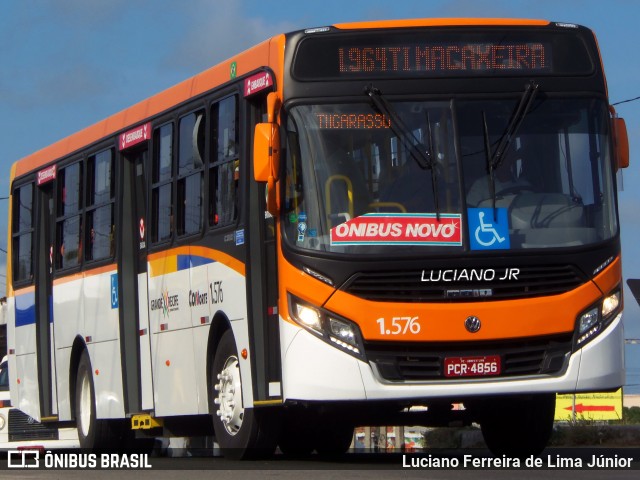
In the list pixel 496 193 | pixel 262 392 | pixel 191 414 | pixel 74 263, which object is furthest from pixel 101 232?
pixel 496 193

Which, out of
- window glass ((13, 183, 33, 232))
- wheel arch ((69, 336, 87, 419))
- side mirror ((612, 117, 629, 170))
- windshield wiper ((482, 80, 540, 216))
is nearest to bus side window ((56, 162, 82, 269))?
wheel arch ((69, 336, 87, 419))

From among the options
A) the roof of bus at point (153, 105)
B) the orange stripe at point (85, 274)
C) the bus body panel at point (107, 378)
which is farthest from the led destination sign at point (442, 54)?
the bus body panel at point (107, 378)

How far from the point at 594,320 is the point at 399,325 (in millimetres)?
1548

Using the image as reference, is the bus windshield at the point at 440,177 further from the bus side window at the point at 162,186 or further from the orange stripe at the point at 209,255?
the bus side window at the point at 162,186

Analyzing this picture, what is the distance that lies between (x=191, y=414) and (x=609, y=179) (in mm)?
4671

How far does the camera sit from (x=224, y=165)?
14062 millimetres

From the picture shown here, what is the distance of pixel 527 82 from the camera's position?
42.0 ft

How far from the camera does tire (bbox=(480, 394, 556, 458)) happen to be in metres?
14.1

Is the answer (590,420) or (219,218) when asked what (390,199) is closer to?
(219,218)

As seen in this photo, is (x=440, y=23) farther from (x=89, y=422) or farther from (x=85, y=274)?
(x=89, y=422)

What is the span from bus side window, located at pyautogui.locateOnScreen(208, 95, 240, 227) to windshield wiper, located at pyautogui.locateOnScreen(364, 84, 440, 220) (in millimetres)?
1616

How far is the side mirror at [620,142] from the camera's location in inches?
508

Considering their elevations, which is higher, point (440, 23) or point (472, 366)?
point (440, 23)

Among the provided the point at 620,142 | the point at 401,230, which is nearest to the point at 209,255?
the point at 401,230
